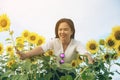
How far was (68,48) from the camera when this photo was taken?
2617 mm

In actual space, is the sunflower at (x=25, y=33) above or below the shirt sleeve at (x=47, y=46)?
above

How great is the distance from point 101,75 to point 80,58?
28 centimetres

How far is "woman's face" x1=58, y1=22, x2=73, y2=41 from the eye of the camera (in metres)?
2.58

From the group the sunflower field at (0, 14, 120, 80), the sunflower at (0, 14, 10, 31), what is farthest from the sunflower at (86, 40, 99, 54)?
the sunflower at (0, 14, 10, 31)

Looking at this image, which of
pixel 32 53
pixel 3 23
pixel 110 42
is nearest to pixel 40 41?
pixel 32 53

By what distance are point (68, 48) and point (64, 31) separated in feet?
0.44

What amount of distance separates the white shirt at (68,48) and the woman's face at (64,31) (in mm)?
52

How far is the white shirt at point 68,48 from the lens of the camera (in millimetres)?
2564

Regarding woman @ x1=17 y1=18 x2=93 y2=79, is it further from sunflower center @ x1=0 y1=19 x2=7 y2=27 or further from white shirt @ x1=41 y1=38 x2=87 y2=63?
sunflower center @ x1=0 y1=19 x2=7 y2=27

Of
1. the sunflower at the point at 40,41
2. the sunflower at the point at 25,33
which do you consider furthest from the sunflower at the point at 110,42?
the sunflower at the point at 25,33

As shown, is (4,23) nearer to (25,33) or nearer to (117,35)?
(25,33)

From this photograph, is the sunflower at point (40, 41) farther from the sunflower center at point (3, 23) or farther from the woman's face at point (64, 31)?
the sunflower center at point (3, 23)

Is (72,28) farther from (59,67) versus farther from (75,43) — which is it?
(59,67)

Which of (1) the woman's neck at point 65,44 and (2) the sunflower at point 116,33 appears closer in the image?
(2) the sunflower at point 116,33
